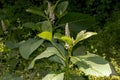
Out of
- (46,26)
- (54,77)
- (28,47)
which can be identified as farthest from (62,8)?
(54,77)

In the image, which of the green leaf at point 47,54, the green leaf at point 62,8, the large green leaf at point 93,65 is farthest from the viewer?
the green leaf at point 62,8

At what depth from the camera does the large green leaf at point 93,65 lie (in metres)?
1.82

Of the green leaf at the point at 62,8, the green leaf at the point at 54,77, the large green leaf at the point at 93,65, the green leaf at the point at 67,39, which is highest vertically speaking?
the green leaf at the point at 62,8

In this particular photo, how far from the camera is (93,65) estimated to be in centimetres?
185

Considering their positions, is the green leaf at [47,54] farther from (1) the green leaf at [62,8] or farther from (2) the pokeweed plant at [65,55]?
(1) the green leaf at [62,8]

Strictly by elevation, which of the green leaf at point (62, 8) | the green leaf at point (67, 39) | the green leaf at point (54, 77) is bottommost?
the green leaf at point (54, 77)

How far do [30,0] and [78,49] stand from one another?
9.07 feet

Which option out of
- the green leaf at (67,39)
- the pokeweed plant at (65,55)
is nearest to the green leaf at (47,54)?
the pokeweed plant at (65,55)

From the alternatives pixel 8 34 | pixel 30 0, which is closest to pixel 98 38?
pixel 30 0

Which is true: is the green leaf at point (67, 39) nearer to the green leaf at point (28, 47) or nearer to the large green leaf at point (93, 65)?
the large green leaf at point (93, 65)

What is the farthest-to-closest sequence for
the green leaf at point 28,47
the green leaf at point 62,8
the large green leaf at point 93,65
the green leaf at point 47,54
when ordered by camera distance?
the green leaf at point 62,8
the green leaf at point 28,47
the green leaf at point 47,54
the large green leaf at point 93,65

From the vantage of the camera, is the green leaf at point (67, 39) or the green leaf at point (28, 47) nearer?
the green leaf at point (67, 39)

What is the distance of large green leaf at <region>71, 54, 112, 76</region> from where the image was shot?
1.82m

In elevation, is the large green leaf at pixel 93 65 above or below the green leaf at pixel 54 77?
above
